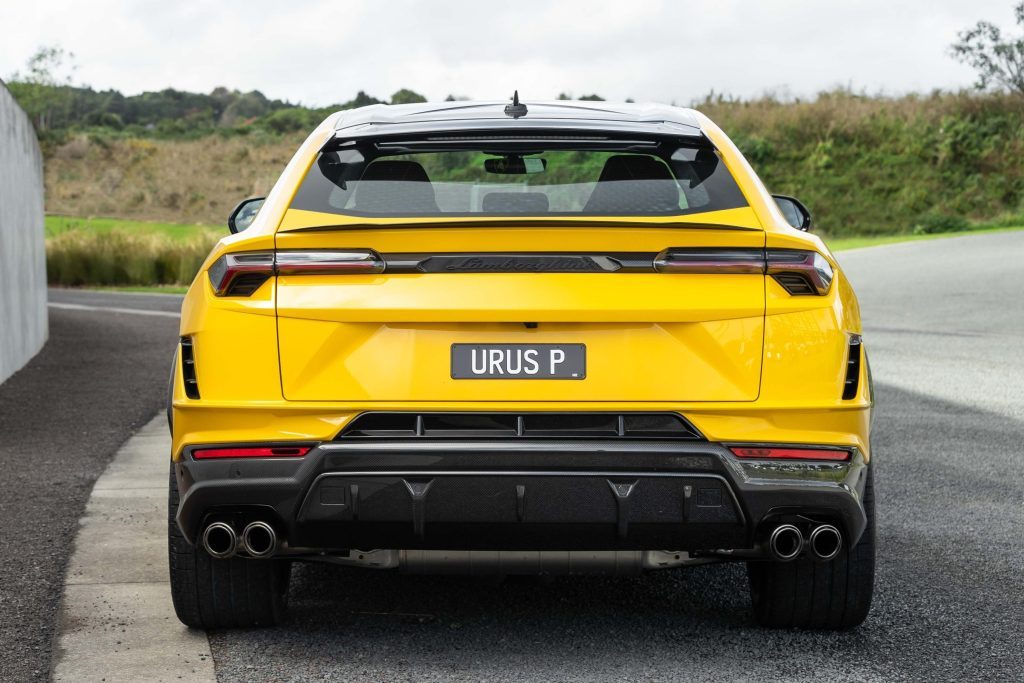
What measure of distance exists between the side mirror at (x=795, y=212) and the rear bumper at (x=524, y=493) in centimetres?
134

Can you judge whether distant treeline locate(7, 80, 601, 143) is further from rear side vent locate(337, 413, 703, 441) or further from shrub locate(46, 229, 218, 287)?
rear side vent locate(337, 413, 703, 441)

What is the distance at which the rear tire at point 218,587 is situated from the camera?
411 cm

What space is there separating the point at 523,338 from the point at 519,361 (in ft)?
0.21

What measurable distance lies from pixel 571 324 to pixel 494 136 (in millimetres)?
803

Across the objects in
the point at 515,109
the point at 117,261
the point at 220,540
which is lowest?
the point at 117,261

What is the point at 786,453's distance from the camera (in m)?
3.62

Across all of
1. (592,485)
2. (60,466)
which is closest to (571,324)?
(592,485)

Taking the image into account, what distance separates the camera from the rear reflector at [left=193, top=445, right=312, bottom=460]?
360cm

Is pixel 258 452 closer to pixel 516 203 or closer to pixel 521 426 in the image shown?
pixel 521 426

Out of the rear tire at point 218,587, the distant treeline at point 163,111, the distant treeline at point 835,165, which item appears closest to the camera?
the rear tire at point 218,587

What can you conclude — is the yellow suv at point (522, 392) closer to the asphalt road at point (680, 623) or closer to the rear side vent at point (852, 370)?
the rear side vent at point (852, 370)

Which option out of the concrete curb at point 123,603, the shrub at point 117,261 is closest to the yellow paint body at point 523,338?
the concrete curb at point 123,603

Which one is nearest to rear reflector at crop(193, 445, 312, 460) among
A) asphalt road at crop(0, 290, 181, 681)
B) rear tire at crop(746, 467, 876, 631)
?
asphalt road at crop(0, 290, 181, 681)

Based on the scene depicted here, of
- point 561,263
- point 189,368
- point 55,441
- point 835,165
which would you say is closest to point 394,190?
point 561,263
